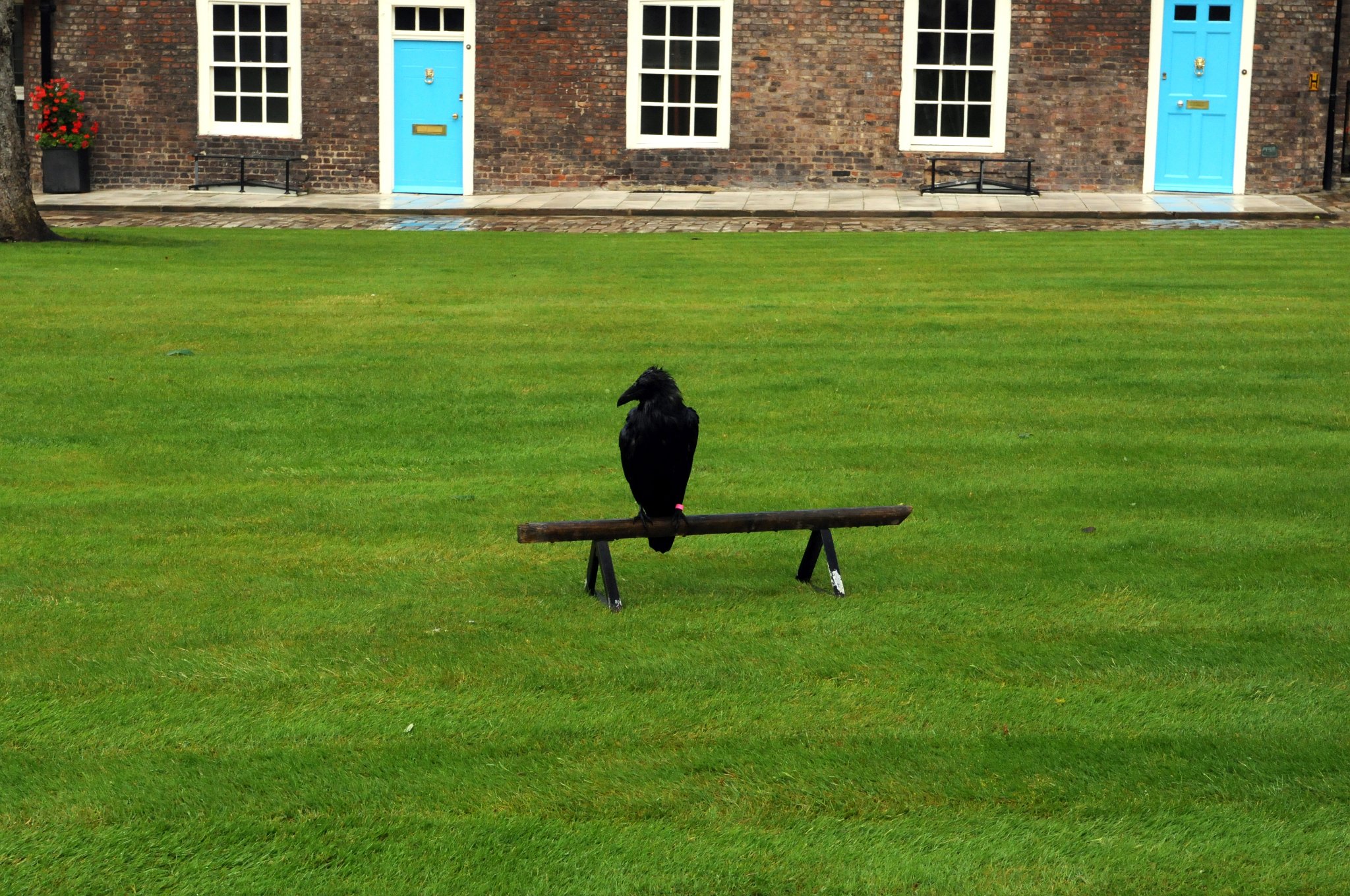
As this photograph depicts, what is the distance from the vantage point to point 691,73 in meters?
23.6

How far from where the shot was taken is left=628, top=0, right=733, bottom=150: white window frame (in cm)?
2339

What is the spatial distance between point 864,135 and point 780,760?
20057 millimetres

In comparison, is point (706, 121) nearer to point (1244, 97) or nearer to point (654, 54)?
point (654, 54)

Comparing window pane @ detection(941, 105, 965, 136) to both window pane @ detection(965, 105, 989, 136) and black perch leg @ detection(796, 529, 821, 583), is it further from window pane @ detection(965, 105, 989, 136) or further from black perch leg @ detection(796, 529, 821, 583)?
black perch leg @ detection(796, 529, 821, 583)

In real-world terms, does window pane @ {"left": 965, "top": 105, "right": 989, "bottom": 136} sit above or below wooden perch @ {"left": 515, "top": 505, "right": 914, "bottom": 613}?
above

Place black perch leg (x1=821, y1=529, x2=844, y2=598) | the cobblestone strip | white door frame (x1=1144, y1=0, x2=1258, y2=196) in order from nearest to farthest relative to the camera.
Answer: black perch leg (x1=821, y1=529, x2=844, y2=598), the cobblestone strip, white door frame (x1=1144, y1=0, x2=1258, y2=196)

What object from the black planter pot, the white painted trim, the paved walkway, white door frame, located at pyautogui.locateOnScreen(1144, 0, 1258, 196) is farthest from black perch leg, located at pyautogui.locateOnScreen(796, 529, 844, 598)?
the black planter pot

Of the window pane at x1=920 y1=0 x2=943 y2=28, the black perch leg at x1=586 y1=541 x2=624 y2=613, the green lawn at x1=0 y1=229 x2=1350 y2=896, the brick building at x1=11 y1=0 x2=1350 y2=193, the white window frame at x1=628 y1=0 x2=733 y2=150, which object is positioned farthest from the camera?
the white window frame at x1=628 y1=0 x2=733 y2=150

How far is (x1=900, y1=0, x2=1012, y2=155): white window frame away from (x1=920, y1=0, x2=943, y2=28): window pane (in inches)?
3.0

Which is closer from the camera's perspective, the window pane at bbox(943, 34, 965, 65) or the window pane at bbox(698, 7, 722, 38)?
the window pane at bbox(943, 34, 965, 65)

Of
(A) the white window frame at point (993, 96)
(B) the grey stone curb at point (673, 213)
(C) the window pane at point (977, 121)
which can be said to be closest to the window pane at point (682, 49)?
(A) the white window frame at point (993, 96)

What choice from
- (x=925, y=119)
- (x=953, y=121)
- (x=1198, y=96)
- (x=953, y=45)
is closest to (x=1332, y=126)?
(x=1198, y=96)

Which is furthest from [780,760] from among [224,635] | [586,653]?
[224,635]

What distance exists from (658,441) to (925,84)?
1927cm
